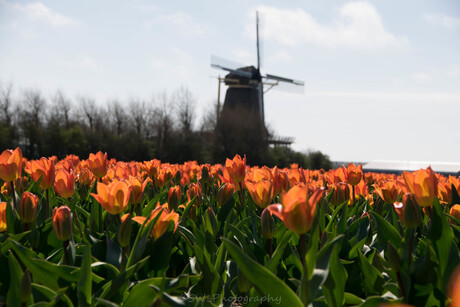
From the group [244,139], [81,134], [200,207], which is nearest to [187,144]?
[244,139]

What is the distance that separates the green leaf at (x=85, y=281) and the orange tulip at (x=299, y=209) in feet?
1.76

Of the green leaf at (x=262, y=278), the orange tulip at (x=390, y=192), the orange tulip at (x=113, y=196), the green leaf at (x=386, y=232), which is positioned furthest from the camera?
the orange tulip at (x=390, y=192)

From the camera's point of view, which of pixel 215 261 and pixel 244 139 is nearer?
pixel 215 261

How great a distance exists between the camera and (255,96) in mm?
43688

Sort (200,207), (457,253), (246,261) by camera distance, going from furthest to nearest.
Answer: (200,207)
(457,253)
(246,261)

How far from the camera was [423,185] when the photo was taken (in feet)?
5.16

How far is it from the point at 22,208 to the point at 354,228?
57.0 inches

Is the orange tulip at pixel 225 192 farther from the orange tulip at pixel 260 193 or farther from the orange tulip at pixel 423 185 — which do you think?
the orange tulip at pixel 423 185

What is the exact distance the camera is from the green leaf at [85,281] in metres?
1.19

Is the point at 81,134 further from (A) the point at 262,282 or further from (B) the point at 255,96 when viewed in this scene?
(A) the point at 262,282

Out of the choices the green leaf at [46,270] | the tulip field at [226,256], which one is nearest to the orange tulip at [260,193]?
the tulip field at [226,256]

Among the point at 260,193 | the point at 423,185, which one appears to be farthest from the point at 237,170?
the point at 423,185

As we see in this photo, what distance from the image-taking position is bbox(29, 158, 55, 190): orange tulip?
86.6 inches

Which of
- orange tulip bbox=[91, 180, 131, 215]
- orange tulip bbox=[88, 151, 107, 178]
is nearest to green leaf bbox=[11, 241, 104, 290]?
orange tulip bbox=[91, 180, 131, 215]
